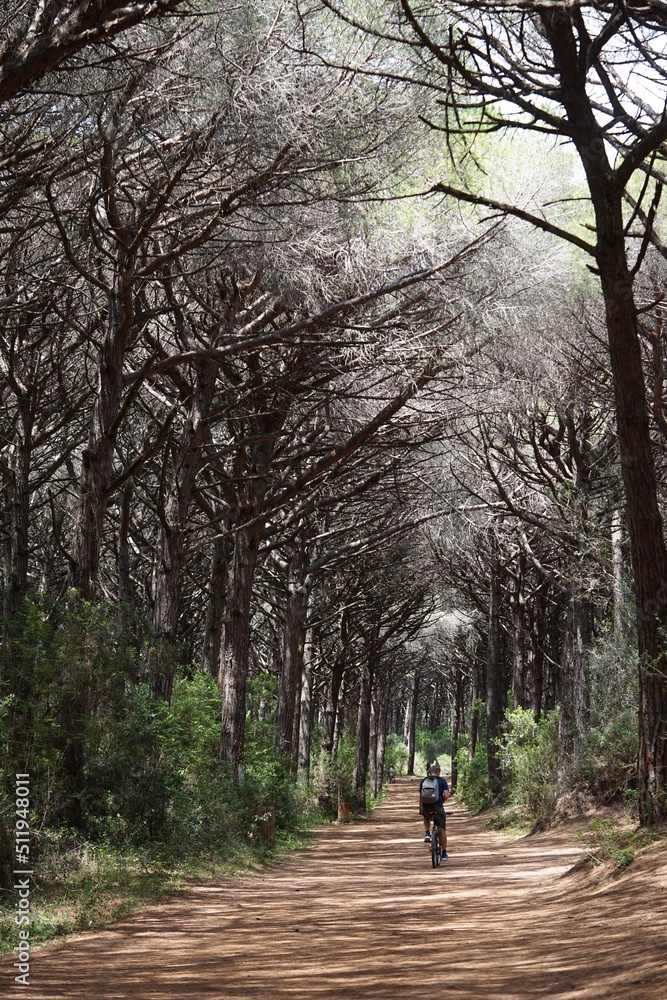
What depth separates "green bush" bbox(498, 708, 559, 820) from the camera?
70.7 feet

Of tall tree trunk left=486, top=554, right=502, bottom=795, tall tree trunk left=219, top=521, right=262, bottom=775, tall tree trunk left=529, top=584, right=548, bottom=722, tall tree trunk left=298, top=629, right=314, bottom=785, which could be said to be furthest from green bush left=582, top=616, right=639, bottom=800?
tall tree trunk left=529, top=584, right=548, bottom=722

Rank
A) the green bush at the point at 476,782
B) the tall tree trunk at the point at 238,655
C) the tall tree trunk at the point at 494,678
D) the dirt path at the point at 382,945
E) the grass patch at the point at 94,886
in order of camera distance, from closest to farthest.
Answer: the dirt path at the point at 382,945
the grass patch at the point at 94,886
the tall tree trunk at the point at 238,655
the tall tree trunk at the point at 494,678
the green bush at the point at 476,782

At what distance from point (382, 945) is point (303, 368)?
25.2ft

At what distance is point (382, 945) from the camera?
7.57 metres

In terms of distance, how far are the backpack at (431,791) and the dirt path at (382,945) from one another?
122 inches

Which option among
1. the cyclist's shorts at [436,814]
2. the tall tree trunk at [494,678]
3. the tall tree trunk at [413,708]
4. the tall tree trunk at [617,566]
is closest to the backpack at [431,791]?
the cyclist's shorts at [436,814]

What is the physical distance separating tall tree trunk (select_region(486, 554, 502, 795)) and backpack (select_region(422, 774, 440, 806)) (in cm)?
988

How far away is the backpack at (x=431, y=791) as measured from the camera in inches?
627

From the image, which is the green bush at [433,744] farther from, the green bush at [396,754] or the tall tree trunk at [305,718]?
the tall tree trunk at [305,718]

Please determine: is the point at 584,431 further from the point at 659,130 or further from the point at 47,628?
the point at 47,628

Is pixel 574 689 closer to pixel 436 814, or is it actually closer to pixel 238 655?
pixel 436 814

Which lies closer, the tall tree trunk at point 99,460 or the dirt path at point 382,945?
the dirt path at point 382,945

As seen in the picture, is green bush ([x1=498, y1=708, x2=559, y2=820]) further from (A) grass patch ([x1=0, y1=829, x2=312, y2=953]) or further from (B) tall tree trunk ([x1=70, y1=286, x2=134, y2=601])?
(B) tall tree trunk ([x1=70, y1=286, x2=134, y2=601])

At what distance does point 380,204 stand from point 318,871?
965 cm
